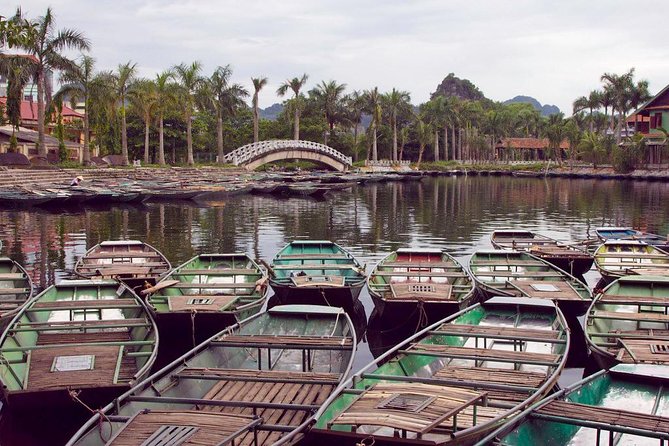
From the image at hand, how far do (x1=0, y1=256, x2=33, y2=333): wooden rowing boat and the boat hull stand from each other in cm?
670

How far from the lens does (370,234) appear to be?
128 feet

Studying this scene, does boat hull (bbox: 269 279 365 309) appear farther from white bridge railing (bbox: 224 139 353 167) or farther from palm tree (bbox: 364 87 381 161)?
palm tree (bbox: 364 87 381 161)

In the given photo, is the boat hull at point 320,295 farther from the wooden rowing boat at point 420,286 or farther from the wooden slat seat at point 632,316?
the wooden slat seat at point 632,316

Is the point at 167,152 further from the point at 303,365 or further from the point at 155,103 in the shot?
the point at 303,365

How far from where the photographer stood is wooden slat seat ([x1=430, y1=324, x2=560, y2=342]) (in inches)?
530

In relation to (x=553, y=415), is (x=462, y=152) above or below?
above

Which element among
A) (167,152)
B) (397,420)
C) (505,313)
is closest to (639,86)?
(167,152)

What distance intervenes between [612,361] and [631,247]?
14693mm

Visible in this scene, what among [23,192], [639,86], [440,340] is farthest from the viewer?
[639,86]

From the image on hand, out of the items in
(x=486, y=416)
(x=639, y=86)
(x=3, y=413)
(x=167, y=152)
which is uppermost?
(x=639, y=86)

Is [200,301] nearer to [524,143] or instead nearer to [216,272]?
[216,272]

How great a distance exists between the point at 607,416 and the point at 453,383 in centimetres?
238

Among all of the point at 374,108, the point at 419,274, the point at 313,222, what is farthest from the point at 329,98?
the point at 419,274

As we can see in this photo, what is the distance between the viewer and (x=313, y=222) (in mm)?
44719
